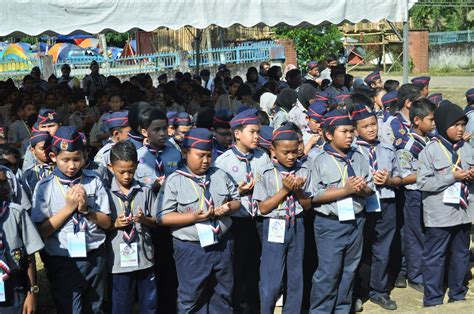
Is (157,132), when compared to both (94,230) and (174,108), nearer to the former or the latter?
(94,230)

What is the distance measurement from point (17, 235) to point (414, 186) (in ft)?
13.1

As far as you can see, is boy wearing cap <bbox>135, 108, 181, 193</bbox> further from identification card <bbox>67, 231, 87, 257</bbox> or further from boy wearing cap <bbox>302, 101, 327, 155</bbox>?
boy wearing cap <bbox>302, 101, 327, 155</bbox>

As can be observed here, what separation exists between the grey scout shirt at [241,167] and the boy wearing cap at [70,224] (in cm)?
127

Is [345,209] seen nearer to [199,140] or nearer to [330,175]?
[330,175]

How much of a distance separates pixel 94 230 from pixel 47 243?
1.17 ft

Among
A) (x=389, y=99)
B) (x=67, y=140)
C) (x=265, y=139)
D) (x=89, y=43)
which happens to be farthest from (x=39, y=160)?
(x=89, y=43)

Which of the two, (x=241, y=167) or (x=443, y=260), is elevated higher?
(x=241, y=167)

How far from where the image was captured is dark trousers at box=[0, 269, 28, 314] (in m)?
4.54

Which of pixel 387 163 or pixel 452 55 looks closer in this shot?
pixel 387 163

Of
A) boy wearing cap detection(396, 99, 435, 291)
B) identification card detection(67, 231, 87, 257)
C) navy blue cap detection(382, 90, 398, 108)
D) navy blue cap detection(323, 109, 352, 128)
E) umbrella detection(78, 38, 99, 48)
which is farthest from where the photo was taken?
umbrella detection(78, 38, 99, 48)

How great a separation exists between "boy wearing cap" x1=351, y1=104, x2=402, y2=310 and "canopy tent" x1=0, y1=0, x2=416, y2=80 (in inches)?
126

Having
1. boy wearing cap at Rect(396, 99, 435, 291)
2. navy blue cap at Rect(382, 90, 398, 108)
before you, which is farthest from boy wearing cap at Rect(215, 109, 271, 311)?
navy blue cap at Rect(382, 90, 398, 108)

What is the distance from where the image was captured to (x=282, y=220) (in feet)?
18.4

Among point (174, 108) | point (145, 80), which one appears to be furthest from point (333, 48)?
point (174, 108)
